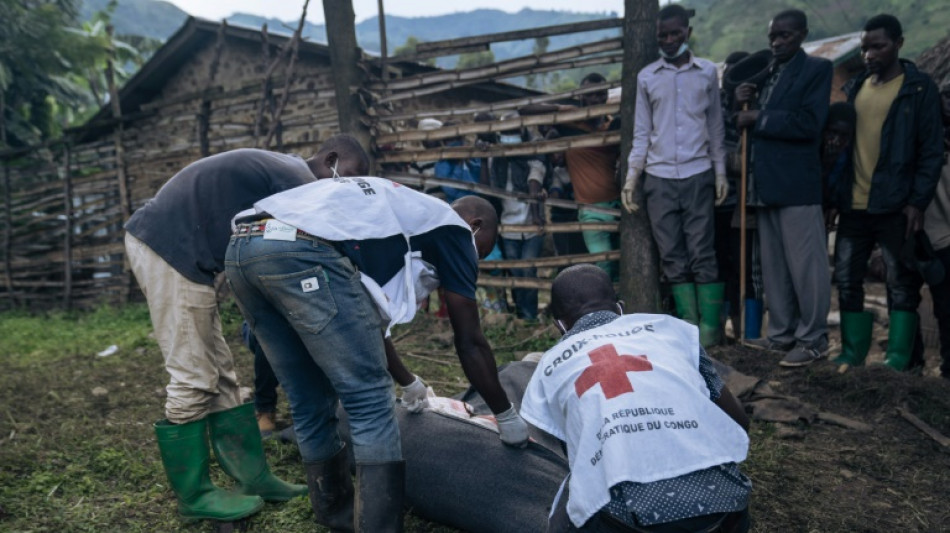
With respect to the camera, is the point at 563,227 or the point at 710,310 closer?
the point at 710,310

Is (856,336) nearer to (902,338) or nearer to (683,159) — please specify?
(902,338)

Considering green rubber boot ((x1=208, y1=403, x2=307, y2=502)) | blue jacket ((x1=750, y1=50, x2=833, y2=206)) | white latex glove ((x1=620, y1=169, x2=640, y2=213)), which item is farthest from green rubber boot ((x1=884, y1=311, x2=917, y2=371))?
green rubber boot ((x1=208, y1=403, x2=307, y2=502))

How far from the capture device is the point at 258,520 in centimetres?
260

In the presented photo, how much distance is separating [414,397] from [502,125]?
327 cm

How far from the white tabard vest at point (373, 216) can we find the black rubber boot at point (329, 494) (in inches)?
24.1

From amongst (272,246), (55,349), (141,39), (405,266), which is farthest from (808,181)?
(141,39)

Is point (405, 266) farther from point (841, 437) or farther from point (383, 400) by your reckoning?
point (841, 437)

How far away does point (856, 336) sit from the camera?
4062 mm

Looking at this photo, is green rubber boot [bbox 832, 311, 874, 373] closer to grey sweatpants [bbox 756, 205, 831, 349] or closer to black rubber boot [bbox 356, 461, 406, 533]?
grey sweatpants [bbox 756, 205, 831, 349]

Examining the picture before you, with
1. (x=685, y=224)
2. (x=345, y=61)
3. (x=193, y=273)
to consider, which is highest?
(x=345, y=61)

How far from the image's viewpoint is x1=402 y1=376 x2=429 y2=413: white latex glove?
2.71 meters

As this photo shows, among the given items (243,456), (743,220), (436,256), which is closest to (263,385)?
(243,456)

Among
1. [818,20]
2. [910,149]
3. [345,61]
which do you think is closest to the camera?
[910,149]

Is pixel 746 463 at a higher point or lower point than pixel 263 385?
lower
